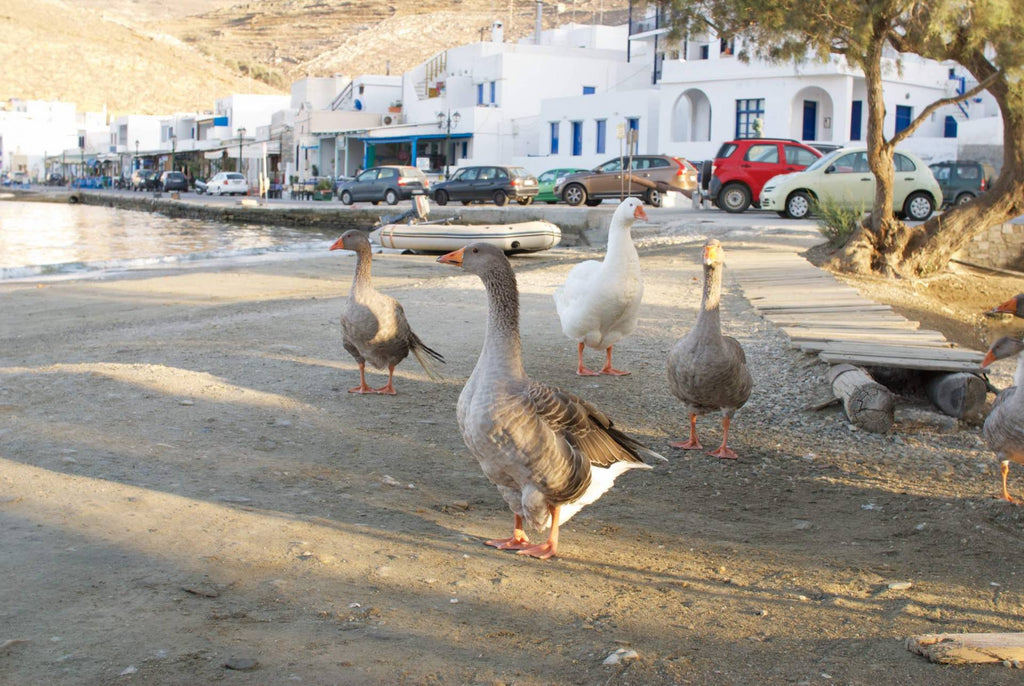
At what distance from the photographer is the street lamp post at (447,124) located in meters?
52.8

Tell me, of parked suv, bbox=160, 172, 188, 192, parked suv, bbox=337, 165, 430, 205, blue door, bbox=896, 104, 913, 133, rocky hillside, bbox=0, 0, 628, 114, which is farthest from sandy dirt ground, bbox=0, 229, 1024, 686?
rocky hillside, bbox=0, 0, 628, 114

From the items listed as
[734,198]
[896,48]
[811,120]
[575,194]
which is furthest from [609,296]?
[811,120]

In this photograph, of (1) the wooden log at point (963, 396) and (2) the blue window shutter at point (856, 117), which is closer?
(1) the wooden log at point (963, 396)

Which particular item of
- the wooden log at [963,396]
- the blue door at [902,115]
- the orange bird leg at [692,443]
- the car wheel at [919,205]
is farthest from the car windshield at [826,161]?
the blue door at [902,115]

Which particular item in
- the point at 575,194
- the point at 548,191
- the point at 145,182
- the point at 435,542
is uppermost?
A: the point at 145,182

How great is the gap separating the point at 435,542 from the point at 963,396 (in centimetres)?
411

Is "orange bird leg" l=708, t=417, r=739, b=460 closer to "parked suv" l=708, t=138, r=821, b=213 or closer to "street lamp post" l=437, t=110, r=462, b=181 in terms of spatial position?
"parked suv" l=708, t=138, r=821, b=213

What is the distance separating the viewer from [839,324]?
28.0ft

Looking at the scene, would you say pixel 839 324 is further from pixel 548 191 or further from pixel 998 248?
pixel 548 191

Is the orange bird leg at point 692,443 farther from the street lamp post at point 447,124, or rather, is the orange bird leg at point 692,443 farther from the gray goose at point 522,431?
the street lamp post at point 447,124

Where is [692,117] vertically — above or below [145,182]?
above

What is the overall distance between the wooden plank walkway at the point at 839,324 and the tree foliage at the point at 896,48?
9.04ft

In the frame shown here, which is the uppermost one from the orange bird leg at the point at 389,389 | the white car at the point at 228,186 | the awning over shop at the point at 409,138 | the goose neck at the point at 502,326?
the awning over shop at the point at 409,138

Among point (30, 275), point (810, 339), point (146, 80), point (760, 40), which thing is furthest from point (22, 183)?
point (810, 339)
